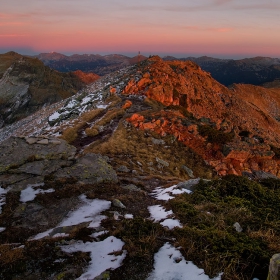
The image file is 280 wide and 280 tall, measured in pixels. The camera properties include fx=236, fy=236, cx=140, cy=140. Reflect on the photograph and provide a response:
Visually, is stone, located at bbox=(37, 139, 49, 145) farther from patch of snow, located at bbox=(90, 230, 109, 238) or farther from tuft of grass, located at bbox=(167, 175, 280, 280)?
tuft of grass, located at bbox=(167, 175, 280, 280)

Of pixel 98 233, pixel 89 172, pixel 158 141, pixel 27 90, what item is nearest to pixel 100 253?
pixel 98 233

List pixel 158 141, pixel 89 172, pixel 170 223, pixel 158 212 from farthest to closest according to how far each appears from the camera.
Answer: pixel 158 141 < pixel 89 172 < pixel 158 212 < pixel 170 223

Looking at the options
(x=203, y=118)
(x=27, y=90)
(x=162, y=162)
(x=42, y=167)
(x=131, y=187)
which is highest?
(x=27, y=90)

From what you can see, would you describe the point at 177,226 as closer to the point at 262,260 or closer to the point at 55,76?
the point at 262,260

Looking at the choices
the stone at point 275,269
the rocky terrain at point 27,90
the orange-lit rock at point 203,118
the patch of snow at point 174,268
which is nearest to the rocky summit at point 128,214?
the patch of snow at point 174,268

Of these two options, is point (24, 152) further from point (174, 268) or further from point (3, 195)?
point (174, 268)

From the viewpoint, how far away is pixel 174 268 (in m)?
5.48

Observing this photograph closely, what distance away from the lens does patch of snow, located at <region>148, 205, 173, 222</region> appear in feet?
28.0

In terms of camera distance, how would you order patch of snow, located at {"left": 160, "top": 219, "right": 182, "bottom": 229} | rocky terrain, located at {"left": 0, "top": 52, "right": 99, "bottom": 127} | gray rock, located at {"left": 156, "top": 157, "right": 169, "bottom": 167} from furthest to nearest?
rocky terrain, located at {"left": 0, "top": 52, "right": 99, "bottom": 127}
gray rock, located at {"left": 156, "top": 157, "right": 169, "bottom": 167}
patch of snow, located at {"left": 160, "top": 219, "right": 182, "bottom": 229}

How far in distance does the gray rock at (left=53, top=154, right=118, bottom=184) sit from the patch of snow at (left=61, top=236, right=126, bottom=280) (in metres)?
5.22

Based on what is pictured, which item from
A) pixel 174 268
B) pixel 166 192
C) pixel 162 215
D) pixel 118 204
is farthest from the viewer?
pixel 166 192

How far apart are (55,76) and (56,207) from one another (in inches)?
7191

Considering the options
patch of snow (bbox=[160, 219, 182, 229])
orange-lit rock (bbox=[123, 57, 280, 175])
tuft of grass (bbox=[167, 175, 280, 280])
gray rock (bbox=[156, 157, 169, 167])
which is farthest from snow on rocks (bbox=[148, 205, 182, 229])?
orange-lit rock (bbox=[123, 57, 280, 175])

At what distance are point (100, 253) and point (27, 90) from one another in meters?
150
